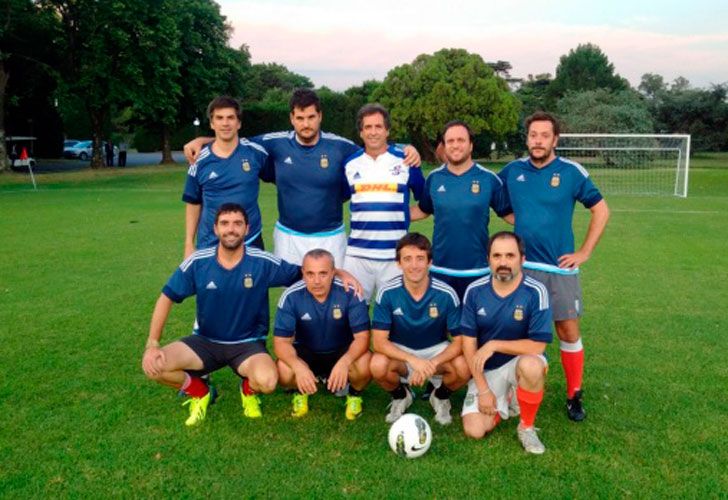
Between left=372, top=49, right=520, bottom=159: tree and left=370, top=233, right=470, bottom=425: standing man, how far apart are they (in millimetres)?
27429

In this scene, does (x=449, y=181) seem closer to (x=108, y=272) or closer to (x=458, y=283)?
(x=458, y=283)

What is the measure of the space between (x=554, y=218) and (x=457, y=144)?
777mm

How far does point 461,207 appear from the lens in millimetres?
4344

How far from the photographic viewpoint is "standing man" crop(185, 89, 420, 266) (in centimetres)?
467

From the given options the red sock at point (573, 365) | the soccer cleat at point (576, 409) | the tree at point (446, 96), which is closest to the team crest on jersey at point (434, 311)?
the red sock at point (573, 365)

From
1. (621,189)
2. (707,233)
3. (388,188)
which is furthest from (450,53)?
(388,188)

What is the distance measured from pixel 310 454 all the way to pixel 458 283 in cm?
153

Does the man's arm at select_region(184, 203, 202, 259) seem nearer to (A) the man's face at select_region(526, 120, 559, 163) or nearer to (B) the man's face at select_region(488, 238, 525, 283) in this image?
(B) the man's face at select_region(488, 238, 525, 283)

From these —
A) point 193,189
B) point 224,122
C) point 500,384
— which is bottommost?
point 500,384

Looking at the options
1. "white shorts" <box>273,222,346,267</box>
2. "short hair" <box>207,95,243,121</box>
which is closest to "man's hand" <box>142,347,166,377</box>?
"white shorts" <box>273,222,346,267</box>

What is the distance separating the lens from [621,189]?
69.5 feet

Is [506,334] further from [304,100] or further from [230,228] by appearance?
[304,100]

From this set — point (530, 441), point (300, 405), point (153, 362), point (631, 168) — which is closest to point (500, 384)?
point (530, 441)

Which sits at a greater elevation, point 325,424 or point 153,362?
point 153,362
